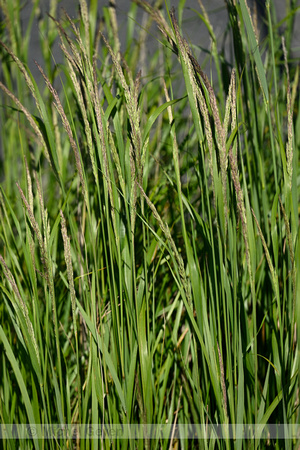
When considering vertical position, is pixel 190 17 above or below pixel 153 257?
above

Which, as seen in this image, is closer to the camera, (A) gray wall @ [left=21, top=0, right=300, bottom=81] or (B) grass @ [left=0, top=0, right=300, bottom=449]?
(B) grass @ [left=0, top=0, right=300, bottom=449]

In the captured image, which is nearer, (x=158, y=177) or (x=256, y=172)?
(x=256, y=172)

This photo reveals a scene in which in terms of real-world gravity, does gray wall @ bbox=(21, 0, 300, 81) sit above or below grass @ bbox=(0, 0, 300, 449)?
above

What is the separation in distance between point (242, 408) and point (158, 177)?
0.60 m

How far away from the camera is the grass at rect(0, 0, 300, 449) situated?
2.15ft

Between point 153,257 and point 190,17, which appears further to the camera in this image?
point 190,17

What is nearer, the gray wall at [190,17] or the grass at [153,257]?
the grass at [153,257]

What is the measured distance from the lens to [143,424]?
2.37ft

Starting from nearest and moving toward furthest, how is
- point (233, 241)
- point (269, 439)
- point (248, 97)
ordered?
1. point (233, 241)
2. point (269, 439)
3. point (248, 97)

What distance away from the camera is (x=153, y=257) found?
83 centimetres

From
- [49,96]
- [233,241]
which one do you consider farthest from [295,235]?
[49,96]

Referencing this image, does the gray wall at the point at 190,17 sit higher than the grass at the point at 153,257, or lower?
higher

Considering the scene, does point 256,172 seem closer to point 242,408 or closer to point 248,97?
point 248,97

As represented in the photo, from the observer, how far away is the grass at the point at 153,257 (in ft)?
2.15
